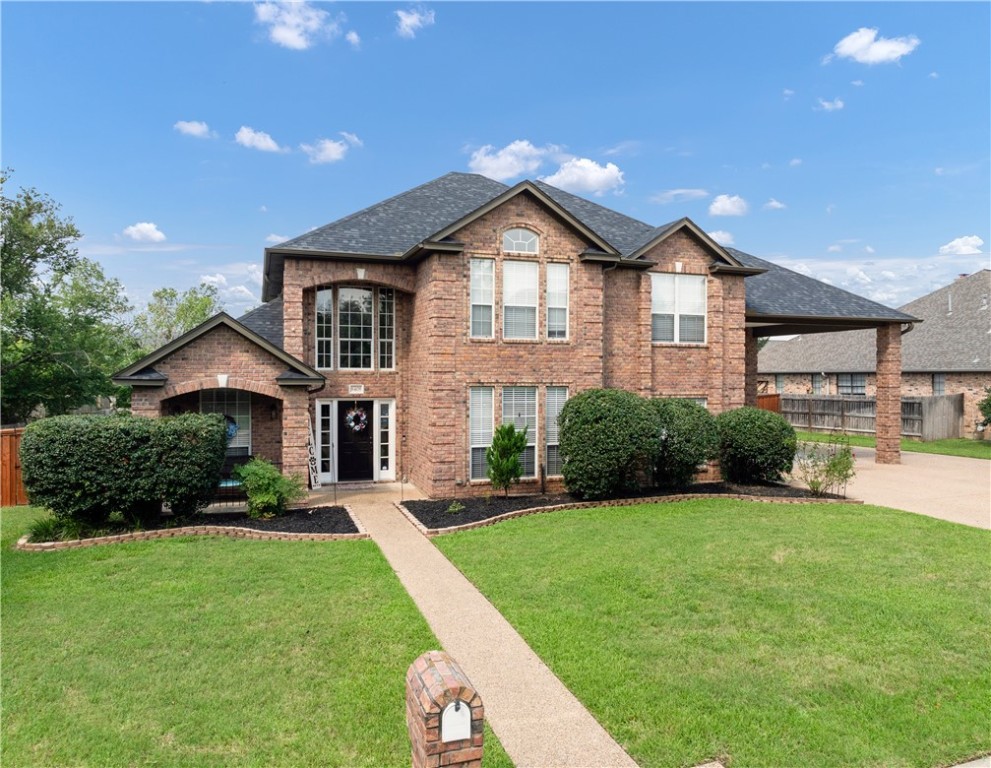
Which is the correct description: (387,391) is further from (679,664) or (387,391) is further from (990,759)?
(990,759)

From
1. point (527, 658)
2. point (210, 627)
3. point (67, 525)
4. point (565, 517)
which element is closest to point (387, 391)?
point (565, 517)

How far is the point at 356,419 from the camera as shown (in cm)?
1625

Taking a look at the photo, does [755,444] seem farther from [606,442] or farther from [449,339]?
[449,339]

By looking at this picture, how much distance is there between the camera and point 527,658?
6363 millimetres

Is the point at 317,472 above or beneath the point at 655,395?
beneath

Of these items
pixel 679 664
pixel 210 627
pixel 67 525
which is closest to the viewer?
pixel 679 664

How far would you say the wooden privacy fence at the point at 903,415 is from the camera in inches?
1088

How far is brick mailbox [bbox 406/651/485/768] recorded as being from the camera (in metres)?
3.23

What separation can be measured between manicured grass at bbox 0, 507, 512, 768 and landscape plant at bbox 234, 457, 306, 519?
257cm

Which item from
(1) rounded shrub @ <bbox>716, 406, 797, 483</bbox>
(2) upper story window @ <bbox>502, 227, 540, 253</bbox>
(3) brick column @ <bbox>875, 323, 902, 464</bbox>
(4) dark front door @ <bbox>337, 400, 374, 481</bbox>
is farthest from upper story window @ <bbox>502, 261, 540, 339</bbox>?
(3) brick column @ <bbox>875, 323, 902, 464</bbox>

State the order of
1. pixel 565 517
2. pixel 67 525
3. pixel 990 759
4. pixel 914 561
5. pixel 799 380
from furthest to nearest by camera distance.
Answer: pixel 799 380, pixel 565 517, pixel 67 525, pixel 914 561, pixel 990 759

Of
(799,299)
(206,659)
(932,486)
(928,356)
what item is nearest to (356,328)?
(206,659)

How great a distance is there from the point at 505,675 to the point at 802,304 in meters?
17.7

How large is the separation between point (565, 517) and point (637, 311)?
21.6ft
